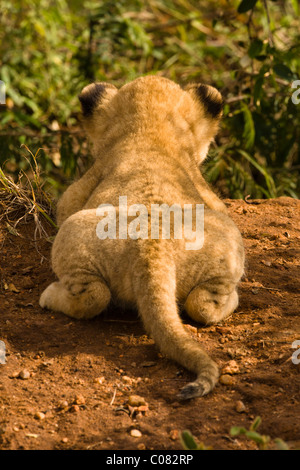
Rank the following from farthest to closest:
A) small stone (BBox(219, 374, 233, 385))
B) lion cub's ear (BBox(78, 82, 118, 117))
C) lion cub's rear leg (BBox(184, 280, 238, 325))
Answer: lion cub's ear (BBox(78, 82, 118, 117)), lion cub's rear leg (BBox(184, 280, 238, 325)), small stone (BBox(219, 374, 233, 385))

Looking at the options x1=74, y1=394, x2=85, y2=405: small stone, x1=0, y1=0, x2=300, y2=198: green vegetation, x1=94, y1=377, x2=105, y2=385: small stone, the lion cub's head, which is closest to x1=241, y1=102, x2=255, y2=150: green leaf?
x1=0, y1=0, x2=300, y2=198: green vegetation

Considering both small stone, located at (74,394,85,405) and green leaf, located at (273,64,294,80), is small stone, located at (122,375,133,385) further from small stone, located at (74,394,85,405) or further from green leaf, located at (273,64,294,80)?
green leaf, located at (273,64,294,80)

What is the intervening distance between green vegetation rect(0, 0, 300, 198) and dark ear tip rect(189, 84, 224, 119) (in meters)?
1.42

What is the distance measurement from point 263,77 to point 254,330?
145 inches

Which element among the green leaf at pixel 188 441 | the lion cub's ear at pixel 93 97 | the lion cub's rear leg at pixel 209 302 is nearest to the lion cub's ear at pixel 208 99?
the lion cub's ear at pixel 93 97

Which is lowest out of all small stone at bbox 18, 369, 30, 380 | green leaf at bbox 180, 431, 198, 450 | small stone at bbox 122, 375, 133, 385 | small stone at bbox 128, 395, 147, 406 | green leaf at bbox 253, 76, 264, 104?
small stone at bbox 18, 369, 30, 380

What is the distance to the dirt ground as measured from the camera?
10.7 ft

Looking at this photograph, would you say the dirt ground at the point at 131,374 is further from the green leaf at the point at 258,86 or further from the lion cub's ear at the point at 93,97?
the green leaf at the point at 258,86

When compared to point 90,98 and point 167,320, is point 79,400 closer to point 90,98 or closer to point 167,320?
point 167,320

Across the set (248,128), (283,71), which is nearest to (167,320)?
(283,71)

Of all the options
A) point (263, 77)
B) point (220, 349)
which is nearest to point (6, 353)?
point (220, 349)

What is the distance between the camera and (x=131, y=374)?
3.89 metres

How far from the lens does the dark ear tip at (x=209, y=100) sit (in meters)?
5.84
